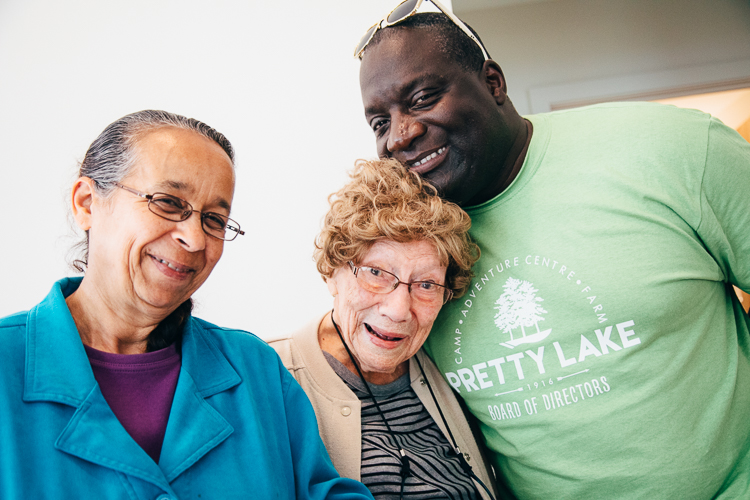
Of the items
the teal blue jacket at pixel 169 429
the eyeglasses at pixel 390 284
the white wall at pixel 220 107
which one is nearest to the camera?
the teal blue jacket at pixel 169 429

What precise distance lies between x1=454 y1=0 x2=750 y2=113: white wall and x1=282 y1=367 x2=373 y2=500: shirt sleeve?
2.65 m

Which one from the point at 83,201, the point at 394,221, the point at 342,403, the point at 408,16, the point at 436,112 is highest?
the point at 408,16

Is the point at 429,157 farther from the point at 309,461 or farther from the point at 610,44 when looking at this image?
the point at 610,44

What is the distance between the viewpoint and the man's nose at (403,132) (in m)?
1.22

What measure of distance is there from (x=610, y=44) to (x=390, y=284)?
2865 mm

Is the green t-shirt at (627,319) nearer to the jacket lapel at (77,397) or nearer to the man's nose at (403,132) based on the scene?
the man's nose at (403,132)

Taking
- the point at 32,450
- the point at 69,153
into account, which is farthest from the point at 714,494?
the point at 69,153

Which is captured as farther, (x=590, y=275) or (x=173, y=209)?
(x=590, y=275)

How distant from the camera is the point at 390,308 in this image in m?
1.21

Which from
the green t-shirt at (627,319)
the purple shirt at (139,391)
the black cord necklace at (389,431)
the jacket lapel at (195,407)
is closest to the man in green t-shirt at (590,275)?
the green t-shirt at (627,319)

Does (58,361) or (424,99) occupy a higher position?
(424,99)

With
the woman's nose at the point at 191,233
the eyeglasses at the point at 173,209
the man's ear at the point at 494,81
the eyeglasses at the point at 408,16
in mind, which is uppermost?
the eyeglasses at the point at 408,16

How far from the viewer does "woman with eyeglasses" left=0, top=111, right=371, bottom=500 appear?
0.77 meters

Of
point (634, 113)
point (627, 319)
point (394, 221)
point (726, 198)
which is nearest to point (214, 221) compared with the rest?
point (394, 221)
